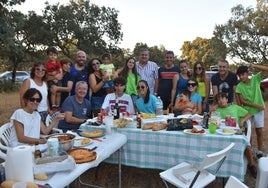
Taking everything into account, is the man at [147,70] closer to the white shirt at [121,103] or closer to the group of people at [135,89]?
the group of people at [135,89]

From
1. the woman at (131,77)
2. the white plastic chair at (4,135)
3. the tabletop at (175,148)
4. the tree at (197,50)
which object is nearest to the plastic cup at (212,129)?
the tabletop at (175,148)

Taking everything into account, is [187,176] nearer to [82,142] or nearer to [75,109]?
[82,142]

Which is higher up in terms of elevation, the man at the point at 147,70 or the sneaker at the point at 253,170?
the man at the point at 147,70

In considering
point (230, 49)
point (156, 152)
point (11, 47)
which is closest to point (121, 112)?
point (156, 152)

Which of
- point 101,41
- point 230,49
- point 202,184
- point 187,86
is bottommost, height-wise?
point 202,184

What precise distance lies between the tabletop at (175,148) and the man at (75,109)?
0.79 m

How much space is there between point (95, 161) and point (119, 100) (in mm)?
2005

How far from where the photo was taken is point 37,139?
3178 mm

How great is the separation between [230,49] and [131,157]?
53.7 ft

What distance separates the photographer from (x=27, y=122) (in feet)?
10.7

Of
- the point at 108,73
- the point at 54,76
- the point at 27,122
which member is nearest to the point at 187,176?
the point at 27,122

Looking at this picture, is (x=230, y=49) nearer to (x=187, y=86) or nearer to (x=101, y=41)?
(x=101, y=41)

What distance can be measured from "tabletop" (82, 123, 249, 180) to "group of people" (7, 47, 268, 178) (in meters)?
0.81

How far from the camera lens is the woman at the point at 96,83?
4.88 m
